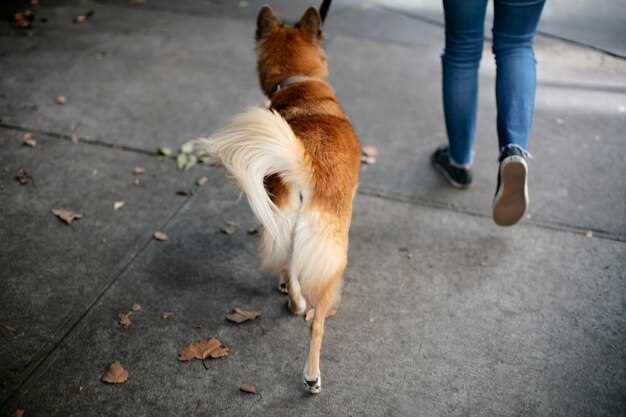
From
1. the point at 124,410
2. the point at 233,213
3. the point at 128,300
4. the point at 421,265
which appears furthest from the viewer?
the point at 233,213

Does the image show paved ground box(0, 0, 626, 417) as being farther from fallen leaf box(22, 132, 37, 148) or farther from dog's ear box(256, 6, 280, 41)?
dog's ear box(256, 6, 280, 41)

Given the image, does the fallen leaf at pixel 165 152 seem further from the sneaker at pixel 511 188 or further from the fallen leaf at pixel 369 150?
the sneaker at pixel 511 188

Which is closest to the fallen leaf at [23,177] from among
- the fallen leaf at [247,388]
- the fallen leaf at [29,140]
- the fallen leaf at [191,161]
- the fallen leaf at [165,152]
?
the fallen leaf at [29,140]

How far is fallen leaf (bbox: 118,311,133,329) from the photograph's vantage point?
9.02 ft

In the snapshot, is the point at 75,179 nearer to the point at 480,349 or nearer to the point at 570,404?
the point at 480,349

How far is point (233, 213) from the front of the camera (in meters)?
3.54

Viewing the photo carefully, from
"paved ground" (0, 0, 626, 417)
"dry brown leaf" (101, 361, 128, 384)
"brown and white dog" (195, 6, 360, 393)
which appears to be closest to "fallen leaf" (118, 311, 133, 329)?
"paved ground" (0, 0, 626, 417)

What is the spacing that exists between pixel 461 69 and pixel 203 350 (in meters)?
2.15

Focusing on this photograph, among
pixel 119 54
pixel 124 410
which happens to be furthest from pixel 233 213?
pixel 119 54

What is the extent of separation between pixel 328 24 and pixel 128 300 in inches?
164

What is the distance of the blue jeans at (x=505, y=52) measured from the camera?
9.98 ft

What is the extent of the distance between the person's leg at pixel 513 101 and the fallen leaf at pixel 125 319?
2.02 m

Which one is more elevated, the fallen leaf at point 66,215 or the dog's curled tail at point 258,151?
the dog's curled tail at point 258,151

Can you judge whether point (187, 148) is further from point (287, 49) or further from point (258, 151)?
point (258, 151)
